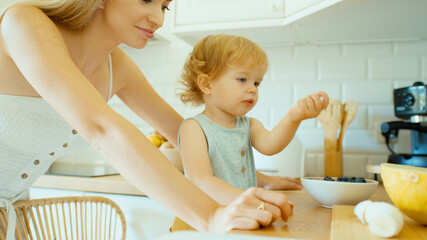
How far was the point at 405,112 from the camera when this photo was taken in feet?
4.77

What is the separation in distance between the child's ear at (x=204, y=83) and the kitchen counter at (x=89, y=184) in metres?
0.56

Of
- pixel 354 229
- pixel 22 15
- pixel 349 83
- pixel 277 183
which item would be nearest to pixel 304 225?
pixel 354 229

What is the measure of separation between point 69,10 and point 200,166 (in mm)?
490

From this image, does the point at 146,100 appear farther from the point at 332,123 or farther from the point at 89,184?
the point at 332,123

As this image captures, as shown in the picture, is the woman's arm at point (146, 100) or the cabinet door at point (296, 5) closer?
the woman's arm at point (146, 100)

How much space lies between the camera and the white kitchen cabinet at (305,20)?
4.37 ft

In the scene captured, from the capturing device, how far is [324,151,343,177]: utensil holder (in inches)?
61.2

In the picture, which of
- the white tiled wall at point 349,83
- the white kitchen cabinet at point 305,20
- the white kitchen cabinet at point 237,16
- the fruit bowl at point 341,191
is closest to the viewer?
the fruit bowl at point 341,191

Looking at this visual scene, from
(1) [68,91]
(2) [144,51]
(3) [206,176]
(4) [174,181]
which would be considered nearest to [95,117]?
(1) [68,91]

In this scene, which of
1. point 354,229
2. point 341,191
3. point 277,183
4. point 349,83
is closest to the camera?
point 354,229

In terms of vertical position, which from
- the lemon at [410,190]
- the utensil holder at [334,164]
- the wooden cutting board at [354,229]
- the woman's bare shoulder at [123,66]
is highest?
the woman's bare shoulder at [123,66]

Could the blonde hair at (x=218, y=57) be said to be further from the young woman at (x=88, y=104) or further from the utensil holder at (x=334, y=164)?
the utensil holder at (x=334, y=164)

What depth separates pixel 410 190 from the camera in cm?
54

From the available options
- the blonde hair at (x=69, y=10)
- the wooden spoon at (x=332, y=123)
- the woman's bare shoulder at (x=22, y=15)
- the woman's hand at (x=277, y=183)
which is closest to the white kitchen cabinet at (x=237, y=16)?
the wooden spoon at (x=332, y=123)
